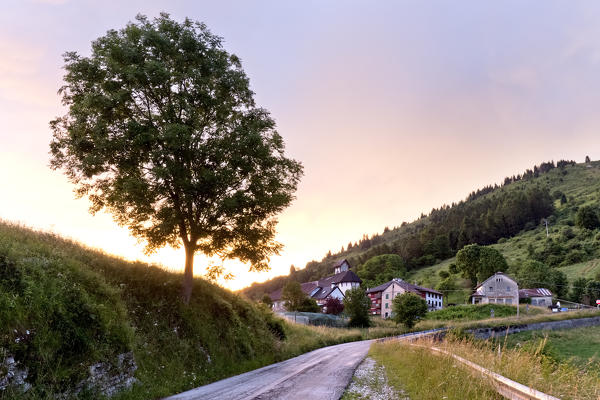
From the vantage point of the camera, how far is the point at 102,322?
11.7 meters

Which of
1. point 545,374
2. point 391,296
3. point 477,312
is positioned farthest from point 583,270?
point 545,374

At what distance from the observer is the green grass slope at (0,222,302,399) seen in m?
9.32

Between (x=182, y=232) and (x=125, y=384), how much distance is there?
8437 millimetres

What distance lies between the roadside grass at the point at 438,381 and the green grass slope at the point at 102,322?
7.49 meters

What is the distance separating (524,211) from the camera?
608ft

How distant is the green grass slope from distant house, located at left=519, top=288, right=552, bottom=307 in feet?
308

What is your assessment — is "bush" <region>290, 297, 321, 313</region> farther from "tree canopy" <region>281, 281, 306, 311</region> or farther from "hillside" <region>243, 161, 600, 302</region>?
"hillside" <region>243, 161, 600, 302</region>

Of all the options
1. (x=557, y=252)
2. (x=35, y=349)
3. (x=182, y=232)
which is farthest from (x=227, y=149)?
(x=557, y=252)

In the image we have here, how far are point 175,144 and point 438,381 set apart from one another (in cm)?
1292

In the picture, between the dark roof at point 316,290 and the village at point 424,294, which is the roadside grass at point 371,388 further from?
the dark roof at point 316,290

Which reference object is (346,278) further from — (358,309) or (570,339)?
(570,339)

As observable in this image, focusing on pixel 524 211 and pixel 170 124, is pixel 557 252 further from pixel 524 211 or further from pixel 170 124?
pixel 170 124

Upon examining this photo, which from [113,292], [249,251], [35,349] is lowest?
[35,349]

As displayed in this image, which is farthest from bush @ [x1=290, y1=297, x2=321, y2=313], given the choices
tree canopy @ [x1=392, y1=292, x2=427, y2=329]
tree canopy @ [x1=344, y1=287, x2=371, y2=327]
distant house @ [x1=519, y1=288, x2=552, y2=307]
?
distant house @ [x1=519, y1=288, x2=552, y2=307]
